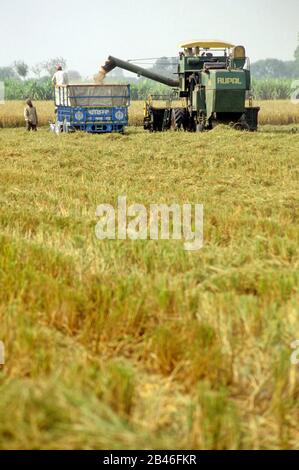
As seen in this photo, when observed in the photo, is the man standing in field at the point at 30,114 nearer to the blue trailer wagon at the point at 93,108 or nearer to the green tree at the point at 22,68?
the blue trailer wagon at the point at 93,108

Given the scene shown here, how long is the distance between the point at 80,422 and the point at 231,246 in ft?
10.3

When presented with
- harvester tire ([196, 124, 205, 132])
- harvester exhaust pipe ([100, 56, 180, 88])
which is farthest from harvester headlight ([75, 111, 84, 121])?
harvester tire ([196, 124, 205, 132])

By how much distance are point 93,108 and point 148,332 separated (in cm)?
1627

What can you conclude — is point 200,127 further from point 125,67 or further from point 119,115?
point 125,67

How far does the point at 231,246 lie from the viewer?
5480 millimetres

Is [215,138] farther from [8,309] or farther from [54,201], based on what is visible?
[8,309]

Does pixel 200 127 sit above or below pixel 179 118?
below

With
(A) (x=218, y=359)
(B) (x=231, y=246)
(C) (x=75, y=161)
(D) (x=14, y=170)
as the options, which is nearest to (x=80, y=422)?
(A) (x=218, y=359)

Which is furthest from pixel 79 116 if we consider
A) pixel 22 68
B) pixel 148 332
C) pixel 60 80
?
pixel 22 68

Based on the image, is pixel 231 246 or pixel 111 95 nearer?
pixel 231 246

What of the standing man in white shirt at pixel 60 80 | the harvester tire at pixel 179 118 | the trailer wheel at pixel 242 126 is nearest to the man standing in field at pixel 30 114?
the standing man in white shirt at pixel 60 80

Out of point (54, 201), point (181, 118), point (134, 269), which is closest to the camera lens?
point (134, 269)

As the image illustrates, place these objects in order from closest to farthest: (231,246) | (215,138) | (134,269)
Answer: (134,269)
(231,246)
(215,138)

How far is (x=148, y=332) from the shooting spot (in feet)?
12.1
